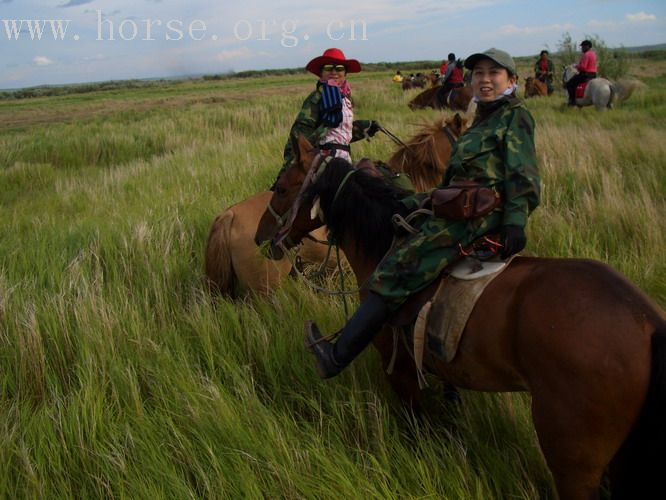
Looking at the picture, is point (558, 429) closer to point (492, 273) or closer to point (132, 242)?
point (492, 273)

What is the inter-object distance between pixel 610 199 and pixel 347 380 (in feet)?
12.2

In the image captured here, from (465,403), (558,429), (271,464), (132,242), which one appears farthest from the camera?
(132,242)

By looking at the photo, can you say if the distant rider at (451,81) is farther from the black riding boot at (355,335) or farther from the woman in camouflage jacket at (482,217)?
the black riding boot at (355,335)

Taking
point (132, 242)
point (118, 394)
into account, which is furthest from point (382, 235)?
point (132, 242)

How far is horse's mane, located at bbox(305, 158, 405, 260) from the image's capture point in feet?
8.68

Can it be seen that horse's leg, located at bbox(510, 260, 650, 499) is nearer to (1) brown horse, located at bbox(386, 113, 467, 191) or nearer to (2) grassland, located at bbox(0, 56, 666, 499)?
(2) grassland, located at bbox(0, 56, 666, 499)

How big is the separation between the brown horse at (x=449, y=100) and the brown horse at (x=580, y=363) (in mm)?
14632

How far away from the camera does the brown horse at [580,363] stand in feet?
5.43

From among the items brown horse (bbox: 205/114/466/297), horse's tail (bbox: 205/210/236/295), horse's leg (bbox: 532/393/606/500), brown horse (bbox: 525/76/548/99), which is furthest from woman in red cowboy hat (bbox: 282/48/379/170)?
brown horse (bbox: 525/76/548/99)

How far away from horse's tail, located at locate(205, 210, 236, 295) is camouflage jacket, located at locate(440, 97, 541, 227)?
2.30m

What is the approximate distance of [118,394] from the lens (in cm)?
280

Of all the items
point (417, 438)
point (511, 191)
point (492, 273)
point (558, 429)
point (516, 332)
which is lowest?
point (417, 438)

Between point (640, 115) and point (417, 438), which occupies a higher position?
point (640, 115)

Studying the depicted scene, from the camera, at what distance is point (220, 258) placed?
4.25 m
